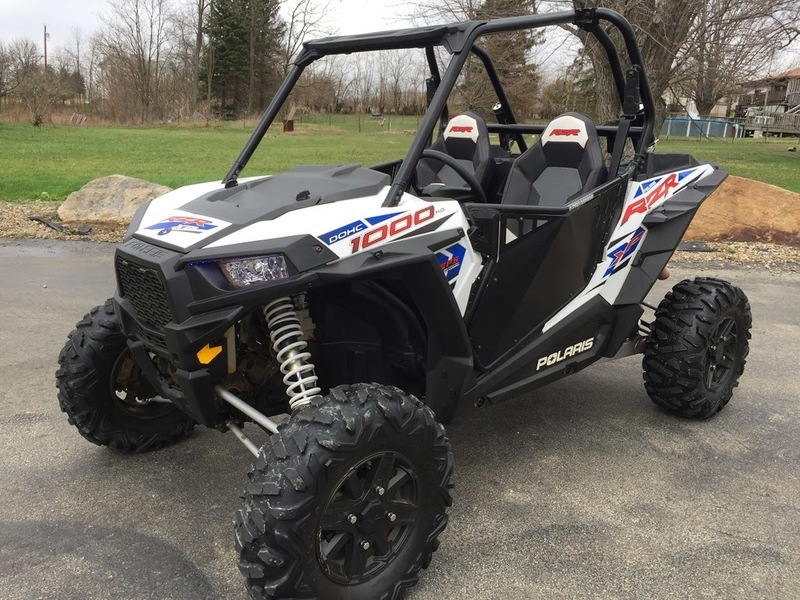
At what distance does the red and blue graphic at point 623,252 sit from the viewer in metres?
3.67

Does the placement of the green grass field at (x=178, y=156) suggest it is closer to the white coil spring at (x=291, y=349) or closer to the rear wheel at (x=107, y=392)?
the rear wheel at (x=107, y=392)

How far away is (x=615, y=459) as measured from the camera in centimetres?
357

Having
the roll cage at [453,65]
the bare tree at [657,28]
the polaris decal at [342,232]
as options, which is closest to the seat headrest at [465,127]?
the roll cage at [453,65]

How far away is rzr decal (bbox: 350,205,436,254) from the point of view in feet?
8.18

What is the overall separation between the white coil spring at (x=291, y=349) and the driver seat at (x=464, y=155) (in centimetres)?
164


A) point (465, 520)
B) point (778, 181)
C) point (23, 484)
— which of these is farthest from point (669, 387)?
point (778, 181)

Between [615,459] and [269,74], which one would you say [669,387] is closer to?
[615,459]

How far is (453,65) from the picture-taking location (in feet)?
8.96

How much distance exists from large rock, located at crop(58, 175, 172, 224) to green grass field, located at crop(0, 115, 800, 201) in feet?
7.32

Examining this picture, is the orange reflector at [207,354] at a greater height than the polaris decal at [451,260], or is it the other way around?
the polaris decal at [451,260]

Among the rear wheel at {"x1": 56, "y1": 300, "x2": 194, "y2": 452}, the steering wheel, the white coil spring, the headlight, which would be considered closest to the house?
the steering wheel

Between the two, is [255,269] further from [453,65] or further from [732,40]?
[732,40]

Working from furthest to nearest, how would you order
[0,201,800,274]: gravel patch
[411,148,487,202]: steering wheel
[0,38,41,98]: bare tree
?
[0,38,41,98]: bare tree < [0,201,800,274]: gravel patch < [411,148,487,202]: steering wheel

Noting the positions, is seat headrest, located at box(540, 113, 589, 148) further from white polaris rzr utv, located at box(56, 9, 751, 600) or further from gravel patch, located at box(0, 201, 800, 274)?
gravel patch, located at box(0, 201, 800, 274)
